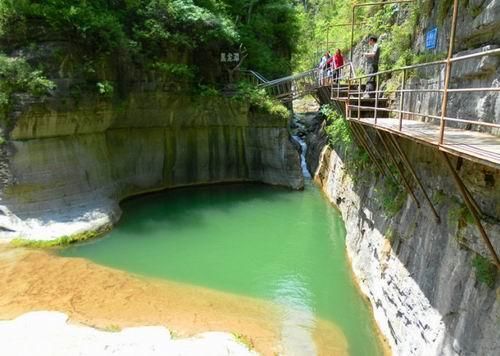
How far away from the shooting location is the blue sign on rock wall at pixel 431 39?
373 inches

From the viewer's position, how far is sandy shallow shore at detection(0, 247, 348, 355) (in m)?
9.26

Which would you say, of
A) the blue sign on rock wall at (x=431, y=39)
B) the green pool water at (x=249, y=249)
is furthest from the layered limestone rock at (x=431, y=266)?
the blue sign on rock wall at (x=431, y=39)

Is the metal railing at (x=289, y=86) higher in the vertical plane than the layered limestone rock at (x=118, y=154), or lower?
higher

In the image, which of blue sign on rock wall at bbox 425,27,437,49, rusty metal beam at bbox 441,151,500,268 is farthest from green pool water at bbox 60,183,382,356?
blue sign on rock wall at bbox 425,27,437,49

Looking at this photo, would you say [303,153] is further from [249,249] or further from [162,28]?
[249,249]

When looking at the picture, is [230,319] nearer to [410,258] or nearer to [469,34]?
[410,258]

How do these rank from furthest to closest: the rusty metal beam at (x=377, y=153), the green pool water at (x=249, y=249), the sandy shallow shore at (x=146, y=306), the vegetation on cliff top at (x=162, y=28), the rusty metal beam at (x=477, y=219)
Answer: the vegetation on cliff top at (x=162, y=28) < the green pool water at (x=249, y=249) < the rusty metal beam at (x=377, y=153) < the sandy shallow shore at (x=146, y=306) < the rusty metal beam at (x=477, y=219)

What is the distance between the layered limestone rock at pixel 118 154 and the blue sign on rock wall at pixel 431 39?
11395mm

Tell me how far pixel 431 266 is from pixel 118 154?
47.5 feet

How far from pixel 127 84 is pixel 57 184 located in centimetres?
510

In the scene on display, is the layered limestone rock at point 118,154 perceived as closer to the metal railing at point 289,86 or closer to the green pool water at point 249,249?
the green pool water at point 249,249

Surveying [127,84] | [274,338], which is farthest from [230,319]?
[127,84]

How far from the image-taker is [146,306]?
10344 millimetres

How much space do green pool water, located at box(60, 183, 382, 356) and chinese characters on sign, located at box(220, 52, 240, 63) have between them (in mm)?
6621
